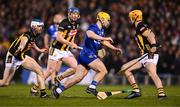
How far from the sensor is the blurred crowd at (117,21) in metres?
30.1

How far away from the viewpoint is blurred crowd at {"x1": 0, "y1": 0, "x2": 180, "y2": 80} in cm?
3011

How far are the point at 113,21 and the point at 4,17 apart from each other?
606 cm

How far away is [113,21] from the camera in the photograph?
32.0m

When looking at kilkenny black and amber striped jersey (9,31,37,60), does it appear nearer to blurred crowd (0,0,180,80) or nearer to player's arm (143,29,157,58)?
player's arm (143,29,157,58)

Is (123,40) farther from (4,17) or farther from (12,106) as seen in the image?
(12,106)

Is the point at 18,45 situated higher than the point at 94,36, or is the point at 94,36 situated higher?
the point at 94,36

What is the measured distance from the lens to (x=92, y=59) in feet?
57.7

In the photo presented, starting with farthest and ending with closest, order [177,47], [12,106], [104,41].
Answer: [177,47] → [104,41] → [12,106]

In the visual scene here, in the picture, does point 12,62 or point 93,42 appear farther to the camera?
point 12,62

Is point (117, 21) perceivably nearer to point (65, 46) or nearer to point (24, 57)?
point (65, 46)

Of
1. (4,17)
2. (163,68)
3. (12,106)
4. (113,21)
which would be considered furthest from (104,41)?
(4,17)

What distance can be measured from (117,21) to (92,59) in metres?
14.4

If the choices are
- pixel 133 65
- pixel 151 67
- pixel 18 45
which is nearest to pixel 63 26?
pixel 18 45

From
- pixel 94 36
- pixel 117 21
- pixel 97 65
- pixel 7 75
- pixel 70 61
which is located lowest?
pixel 117 21
